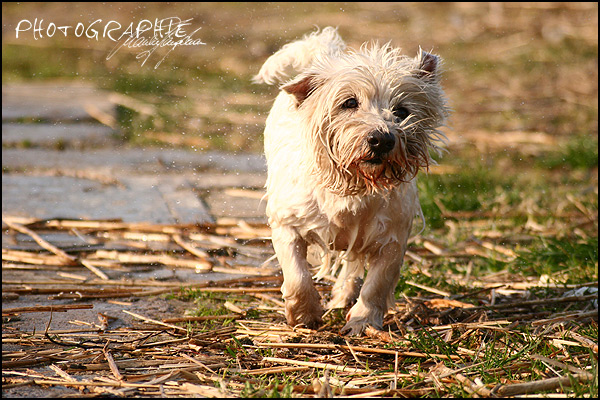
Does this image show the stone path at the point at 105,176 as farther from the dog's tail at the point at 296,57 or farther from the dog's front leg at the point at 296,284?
the dog's front leg at the point at 296,284

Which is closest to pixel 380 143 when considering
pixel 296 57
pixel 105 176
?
pixel 296 57

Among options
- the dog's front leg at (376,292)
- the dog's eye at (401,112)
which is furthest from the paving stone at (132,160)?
the dog's eye at (401,112)

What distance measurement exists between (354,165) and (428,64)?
628mm

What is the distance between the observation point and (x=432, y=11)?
42.5 ft

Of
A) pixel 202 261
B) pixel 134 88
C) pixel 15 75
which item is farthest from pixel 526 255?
pixel 15 75

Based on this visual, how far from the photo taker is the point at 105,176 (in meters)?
5.63

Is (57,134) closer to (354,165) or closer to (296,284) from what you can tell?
(296,284)

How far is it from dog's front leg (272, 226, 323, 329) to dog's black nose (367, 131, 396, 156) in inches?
25.4

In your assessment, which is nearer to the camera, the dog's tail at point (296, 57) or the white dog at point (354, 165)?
the white dog at point (354, 165)

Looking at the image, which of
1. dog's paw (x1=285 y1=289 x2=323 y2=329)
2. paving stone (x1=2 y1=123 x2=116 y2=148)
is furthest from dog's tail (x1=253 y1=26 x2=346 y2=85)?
paving stone (x1=2 y1=123 x2=116 y2=148)

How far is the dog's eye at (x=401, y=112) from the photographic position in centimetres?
296

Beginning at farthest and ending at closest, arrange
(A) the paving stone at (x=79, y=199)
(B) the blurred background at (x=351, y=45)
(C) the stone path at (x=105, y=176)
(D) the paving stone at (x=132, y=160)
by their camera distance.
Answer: (B) the blurred background at (x=351, y=45) → (D) the paving stone at (x=132, y=160) → (C) the stone path at (x=105, y=176) → (A) the paving stone at (x=79, y=199)

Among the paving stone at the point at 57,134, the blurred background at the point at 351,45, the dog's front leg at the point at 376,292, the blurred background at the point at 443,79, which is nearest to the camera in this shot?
the dog's front leg at the point at 376,292

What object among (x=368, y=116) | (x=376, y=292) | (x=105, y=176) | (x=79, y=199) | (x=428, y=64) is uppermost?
(x=428, y=64)
